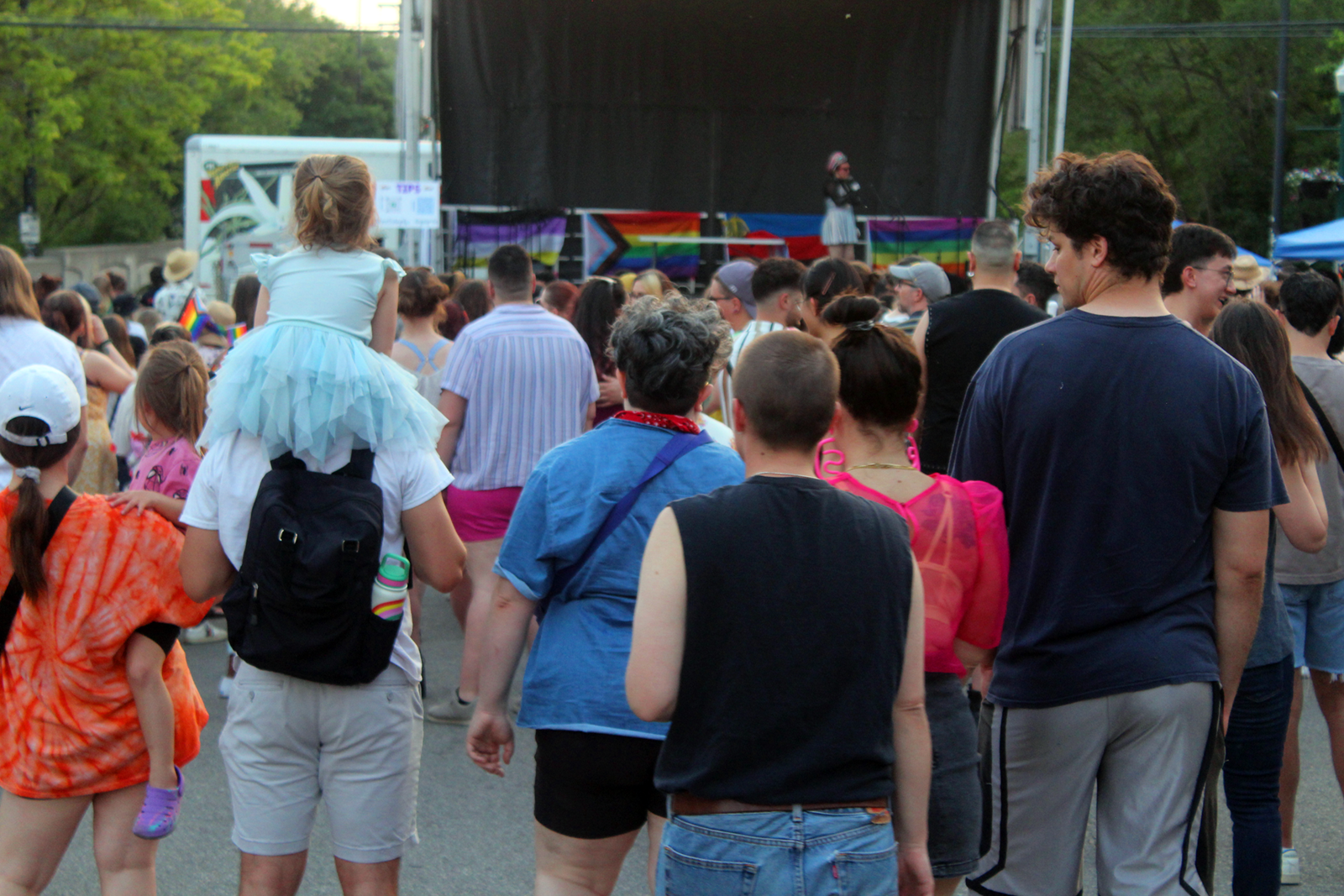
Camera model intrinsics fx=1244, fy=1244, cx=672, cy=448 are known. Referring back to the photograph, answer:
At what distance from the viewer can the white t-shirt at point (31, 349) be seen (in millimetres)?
4422

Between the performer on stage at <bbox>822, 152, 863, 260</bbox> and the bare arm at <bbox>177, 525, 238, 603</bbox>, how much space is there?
11064 millimetres

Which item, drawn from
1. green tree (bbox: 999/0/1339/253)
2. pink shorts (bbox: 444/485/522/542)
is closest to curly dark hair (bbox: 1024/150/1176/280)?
pink shorts (bbox: 444/485/522/542)

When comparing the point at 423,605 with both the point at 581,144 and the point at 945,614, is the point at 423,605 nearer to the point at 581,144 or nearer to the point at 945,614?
the point at 945,614

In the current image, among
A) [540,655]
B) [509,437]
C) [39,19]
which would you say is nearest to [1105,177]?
[540,655]

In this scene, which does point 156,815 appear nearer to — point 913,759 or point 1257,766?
point 913,759

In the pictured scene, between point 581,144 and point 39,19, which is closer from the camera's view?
point 581,144

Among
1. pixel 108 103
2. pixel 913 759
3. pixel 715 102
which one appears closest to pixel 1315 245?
pixel 715 102

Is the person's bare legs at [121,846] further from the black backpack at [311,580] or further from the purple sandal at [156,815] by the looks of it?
the black backpack at [311,580]

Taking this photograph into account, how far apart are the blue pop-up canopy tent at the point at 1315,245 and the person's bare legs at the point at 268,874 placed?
11596 mm

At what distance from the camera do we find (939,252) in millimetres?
13422

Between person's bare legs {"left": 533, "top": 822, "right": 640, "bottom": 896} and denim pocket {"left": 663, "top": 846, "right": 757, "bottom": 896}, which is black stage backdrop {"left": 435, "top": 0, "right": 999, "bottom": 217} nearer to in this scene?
person's bare legs {"left": 533, "top": 822, "right": 640, "bottom": 896}

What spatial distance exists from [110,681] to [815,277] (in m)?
3.27

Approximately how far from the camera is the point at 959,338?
182 inches

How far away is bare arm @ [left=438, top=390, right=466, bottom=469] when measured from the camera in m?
5.20
